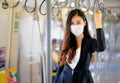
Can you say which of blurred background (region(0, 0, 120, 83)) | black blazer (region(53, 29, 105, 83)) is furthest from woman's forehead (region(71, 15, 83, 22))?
blurred background (region(0, 0, 120, 83))

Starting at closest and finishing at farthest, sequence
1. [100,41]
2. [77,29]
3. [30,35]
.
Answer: [100,41]
[77,29]
[30,35]

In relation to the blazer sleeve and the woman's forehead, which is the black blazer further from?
the woman's forehead

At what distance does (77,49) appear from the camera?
1.64 m

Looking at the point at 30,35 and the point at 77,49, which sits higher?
the point at 30,35

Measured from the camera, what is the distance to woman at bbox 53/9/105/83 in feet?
5.28

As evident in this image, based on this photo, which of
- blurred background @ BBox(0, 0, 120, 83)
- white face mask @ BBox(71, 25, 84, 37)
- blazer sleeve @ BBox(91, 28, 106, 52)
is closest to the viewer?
blazer sleeve @ BBox(91, 28, 106, 52)

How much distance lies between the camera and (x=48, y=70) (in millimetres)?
1644

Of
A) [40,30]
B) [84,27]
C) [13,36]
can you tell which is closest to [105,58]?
[40,30]

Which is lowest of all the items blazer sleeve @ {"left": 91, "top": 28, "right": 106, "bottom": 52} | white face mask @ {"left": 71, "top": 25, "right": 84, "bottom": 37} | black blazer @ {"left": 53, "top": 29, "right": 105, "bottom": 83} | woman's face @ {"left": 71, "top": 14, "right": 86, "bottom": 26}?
black blazer @ {"left": 53, "top": 29, "right": 105, "bottom": 83}

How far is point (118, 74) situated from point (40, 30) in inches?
105

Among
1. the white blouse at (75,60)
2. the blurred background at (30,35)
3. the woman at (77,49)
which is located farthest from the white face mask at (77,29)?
the blurred background at (30,35)

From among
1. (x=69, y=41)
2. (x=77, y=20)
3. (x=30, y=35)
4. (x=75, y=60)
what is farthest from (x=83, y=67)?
(x=30, y=35)

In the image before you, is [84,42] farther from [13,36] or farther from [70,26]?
[13,36]

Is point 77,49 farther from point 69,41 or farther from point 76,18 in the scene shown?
point 76,18
